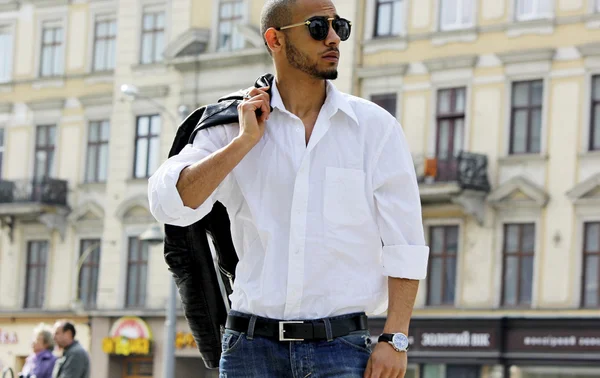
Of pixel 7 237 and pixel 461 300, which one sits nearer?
pixel 461 300

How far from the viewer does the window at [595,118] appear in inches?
1280

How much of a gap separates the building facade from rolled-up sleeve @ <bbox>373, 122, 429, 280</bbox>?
28.1 metres

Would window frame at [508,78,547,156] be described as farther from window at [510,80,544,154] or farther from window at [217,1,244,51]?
window at [217,1,244,51]

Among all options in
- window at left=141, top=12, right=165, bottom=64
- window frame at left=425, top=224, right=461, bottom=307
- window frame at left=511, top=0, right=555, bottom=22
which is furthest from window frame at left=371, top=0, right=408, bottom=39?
window at left=141, top=12, right=165, bottom=64

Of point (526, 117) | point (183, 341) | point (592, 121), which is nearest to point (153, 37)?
point (183, 341)

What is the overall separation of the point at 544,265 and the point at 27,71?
60.2 feet

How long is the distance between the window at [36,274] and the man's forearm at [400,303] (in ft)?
129

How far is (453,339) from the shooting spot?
35.0m

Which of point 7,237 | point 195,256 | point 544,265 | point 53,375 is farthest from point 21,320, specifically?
point 195,256

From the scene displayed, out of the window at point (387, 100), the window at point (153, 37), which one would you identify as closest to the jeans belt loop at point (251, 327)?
the window at point (387, 100)

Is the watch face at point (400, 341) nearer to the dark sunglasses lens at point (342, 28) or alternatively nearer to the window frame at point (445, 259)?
the dark sunglasses lens at point (342, 28)

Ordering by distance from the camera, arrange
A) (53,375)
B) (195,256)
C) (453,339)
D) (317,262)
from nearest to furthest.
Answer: (317,262), (195,256), (53,375), (453,339)

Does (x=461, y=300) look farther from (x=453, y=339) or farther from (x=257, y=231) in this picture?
(x=257, y=231)

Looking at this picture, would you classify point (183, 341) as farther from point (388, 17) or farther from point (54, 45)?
point (388, 17)
